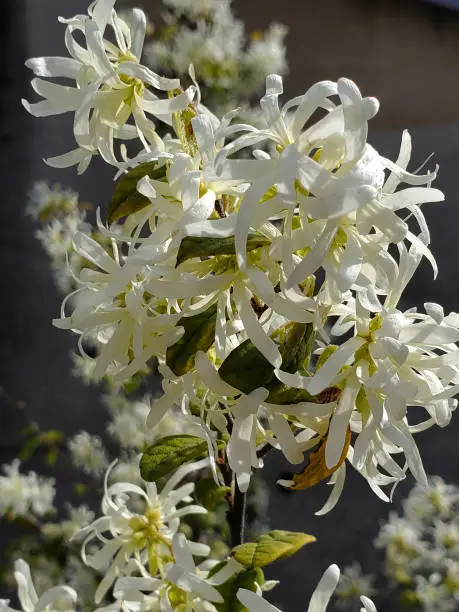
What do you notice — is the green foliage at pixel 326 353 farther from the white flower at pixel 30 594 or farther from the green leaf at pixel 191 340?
the white flower at pixel 30 594

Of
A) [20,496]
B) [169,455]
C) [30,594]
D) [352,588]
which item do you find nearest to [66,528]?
[20,496]

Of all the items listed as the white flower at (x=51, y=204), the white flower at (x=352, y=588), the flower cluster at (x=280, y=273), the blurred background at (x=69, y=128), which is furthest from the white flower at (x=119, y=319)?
the blurred background at (x=69, y=128)

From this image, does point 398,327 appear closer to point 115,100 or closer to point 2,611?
point 115,100

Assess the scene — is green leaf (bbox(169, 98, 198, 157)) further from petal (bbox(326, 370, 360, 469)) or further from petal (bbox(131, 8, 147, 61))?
petal (bbox(326, 370, 360, 469))

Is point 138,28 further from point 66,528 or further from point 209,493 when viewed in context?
point 66,528

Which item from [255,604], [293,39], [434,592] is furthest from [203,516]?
[293,39]
